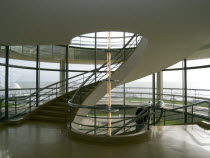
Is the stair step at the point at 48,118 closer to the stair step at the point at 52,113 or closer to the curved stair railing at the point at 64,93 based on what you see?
the stair step at the point at 52,113

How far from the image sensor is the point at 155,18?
11.1 feet

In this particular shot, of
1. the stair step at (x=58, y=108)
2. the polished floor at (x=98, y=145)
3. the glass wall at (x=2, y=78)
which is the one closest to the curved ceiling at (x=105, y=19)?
the glass wall at (x=2, y=78)

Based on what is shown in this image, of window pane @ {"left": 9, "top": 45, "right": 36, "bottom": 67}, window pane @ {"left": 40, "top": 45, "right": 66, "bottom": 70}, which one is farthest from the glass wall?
window pane @ {"left": 40, "top": 45, "right": 66, "bottom": 70}

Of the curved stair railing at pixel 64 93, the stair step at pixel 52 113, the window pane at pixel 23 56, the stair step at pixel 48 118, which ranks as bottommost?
the stair step at pixel 48 118

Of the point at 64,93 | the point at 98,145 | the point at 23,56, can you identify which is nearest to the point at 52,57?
the point at 23,56

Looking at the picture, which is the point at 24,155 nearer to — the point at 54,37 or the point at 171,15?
the point at 54,37

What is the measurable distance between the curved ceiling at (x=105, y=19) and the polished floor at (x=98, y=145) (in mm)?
2355

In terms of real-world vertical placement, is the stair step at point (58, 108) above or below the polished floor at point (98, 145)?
above

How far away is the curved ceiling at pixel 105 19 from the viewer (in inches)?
113

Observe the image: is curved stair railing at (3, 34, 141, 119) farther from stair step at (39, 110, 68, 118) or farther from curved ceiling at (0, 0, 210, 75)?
curved ceiling at (0, 0, 210, 75)

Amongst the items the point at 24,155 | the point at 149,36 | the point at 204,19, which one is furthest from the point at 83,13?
the point at 24,155

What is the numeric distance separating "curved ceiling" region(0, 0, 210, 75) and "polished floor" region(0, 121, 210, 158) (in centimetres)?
236

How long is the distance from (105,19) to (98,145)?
243 centimetres

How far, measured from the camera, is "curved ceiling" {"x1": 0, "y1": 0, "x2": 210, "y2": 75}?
9.44 feet
